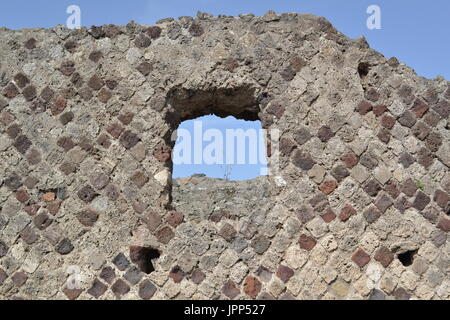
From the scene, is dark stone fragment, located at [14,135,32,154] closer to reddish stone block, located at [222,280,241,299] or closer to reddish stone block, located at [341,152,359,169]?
reddish stone block, located at [222,280,241,299]

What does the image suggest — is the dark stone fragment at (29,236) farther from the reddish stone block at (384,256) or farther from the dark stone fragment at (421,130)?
the dark stone fragment at (421,130)

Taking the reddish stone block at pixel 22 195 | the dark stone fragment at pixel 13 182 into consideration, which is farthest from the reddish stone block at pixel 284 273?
the dark stone fragment at pixel 13 182

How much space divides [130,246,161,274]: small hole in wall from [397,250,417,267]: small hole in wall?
2.11 m

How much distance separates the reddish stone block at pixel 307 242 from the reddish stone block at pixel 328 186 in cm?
44

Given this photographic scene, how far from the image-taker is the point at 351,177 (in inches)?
207

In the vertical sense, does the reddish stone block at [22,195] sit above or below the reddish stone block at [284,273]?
above

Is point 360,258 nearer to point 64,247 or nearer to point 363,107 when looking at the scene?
point 363,107

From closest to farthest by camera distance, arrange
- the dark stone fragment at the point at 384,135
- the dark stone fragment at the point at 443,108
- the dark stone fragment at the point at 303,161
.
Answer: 1. the dark stone fragment at the point at 303,161
2. the dark stone fragment at the point at 384,135
3. the dark stone fragment at the point at 443,108

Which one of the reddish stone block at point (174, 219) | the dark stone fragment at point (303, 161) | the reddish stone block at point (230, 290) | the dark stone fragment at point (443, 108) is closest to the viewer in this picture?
the reddish stone block at point (230, 290)

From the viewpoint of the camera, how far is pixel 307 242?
16.7ft

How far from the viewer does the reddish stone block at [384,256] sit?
506 cm

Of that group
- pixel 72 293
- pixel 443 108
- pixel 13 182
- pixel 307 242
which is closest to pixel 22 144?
pixel 13 182

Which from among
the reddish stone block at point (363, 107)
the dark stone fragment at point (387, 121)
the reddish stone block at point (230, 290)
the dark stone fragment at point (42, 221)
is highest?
the reddish stone block at point (363, 107)

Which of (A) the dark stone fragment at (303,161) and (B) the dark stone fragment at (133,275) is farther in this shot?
(A) the dark stone fragment at (303,161)
